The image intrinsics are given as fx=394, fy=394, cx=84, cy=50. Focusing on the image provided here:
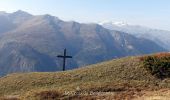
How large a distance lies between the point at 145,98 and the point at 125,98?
1901 mm

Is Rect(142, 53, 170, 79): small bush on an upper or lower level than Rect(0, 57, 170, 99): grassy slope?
upper

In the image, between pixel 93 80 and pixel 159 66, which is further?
pixel 93 80

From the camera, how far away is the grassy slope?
41.6 metres

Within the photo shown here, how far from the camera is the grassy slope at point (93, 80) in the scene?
1638 inches

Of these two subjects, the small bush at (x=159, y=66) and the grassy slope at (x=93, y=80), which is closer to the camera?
the grassy slope at (x=93, y=80)

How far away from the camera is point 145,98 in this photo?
109 ft

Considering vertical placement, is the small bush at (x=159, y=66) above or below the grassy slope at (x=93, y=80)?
above

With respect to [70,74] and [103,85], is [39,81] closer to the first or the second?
[70,74]

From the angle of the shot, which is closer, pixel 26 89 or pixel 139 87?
pixel 139 87

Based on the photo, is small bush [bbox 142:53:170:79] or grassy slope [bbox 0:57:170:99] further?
small bush [bbox 142:53:170:79]

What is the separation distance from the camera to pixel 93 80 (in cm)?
4766

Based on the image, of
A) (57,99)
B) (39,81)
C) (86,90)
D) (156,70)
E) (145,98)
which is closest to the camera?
(145,98)

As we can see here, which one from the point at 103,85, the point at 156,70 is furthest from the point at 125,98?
the point at 156,70

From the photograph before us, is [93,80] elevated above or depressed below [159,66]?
below
